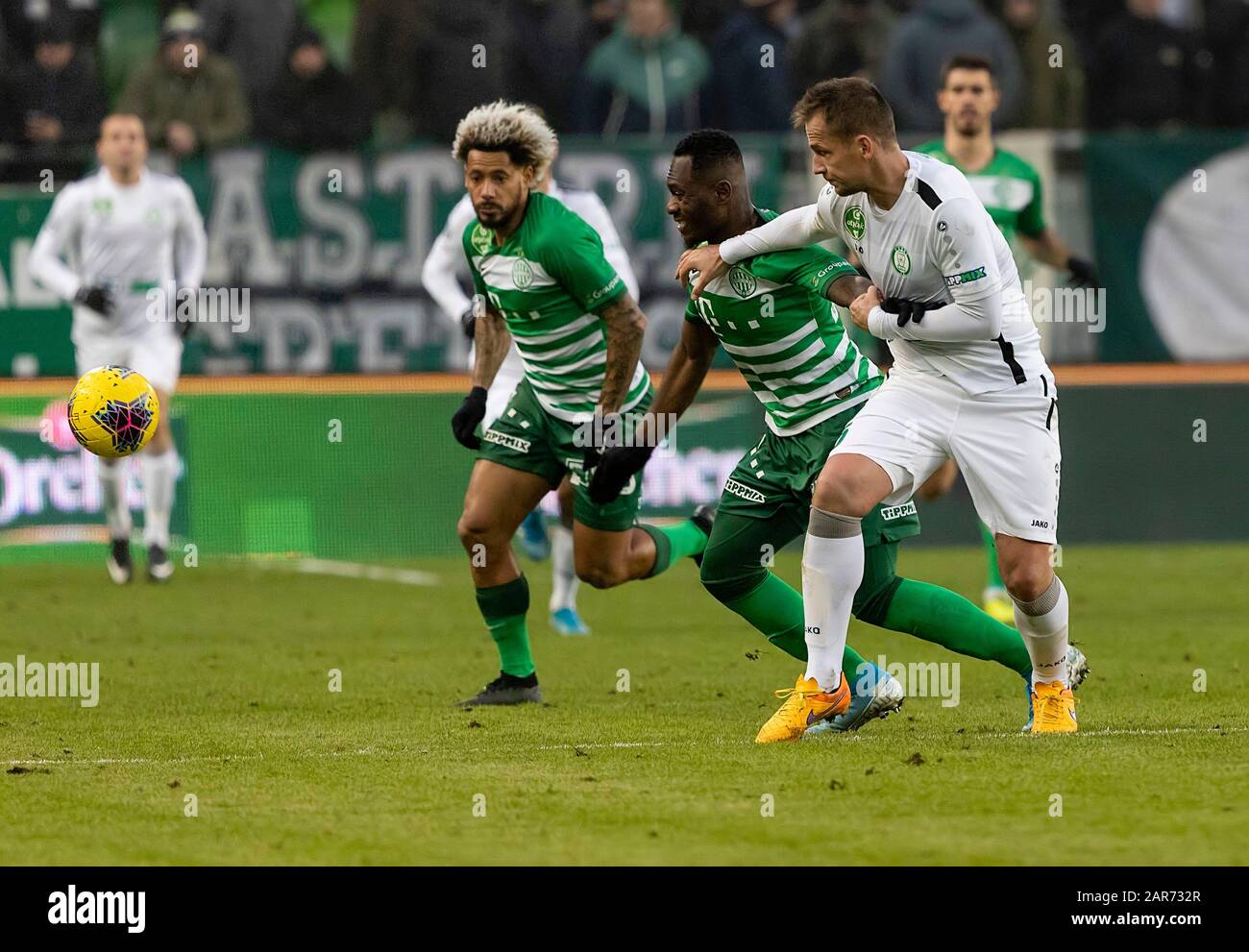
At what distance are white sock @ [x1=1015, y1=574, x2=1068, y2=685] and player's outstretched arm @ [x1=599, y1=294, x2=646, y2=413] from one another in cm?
186

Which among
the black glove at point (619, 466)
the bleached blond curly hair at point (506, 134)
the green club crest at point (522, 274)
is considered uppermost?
the bleached blond curly hair at point (506, 134)

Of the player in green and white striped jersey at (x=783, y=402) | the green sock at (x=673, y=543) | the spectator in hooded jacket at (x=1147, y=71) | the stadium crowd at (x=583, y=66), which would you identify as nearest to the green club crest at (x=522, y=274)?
the player in green and white striped jersey at (x=783, y=402)

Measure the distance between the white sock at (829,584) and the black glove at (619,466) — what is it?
0.98 meters

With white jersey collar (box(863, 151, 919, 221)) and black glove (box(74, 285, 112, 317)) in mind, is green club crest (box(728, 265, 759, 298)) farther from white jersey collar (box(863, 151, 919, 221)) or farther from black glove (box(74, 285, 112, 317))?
black glove (box(74, 285, 112, 317))

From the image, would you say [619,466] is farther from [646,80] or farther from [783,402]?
[646,80]

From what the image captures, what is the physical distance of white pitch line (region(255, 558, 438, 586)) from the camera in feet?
46.8

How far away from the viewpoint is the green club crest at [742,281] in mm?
7320

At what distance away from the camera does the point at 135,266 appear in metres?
14.7

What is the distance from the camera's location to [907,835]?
554 centimetres

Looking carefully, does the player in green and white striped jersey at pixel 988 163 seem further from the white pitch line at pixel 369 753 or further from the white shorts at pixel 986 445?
the white shorts at pixel 986 445

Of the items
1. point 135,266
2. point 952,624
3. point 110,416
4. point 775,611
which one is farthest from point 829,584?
point 135,266

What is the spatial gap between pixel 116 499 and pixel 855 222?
323 inches

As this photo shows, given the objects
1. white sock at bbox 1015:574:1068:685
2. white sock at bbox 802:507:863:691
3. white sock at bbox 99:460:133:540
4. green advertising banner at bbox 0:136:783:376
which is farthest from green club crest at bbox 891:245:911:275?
green advertising banner at bbox 0:136:783:376
